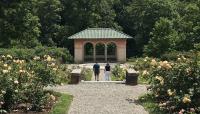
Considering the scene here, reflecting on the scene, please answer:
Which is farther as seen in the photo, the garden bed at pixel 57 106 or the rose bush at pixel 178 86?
the garden bed at pixel 57 106

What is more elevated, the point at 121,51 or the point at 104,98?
the point at 104,98

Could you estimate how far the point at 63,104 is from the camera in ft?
57.3

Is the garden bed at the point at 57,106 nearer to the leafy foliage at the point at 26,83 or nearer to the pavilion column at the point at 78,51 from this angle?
the leafy foliage at the point at 26,83

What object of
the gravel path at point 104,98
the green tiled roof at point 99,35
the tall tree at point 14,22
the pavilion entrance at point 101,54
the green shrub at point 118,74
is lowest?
the pavilion entrance at point 101,54

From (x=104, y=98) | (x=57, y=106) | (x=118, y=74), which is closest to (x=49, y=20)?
(x=118, y=74)

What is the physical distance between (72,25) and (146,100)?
52.9 m

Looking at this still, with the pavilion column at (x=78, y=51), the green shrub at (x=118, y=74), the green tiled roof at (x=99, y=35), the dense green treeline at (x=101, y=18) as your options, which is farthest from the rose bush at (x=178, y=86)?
the pavilion column at (x=78, y=51)

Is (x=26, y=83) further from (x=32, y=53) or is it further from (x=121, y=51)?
(x=121, y=51)

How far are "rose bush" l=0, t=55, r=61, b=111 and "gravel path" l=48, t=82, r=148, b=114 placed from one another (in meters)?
1.14

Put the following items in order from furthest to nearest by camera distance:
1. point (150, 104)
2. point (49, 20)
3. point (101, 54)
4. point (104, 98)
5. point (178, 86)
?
point (49, 20) → point (101, 54) → point (104, 98) → point (150, 104) → point (178, 86)

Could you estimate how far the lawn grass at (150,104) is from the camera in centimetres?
1588

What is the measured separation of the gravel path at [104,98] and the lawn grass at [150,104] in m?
0.21

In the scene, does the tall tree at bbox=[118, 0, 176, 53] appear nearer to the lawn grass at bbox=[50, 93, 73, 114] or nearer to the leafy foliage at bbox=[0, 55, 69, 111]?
the lawn grass at bbox=[50, 93, 73, 114]

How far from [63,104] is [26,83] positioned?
1479 mm
